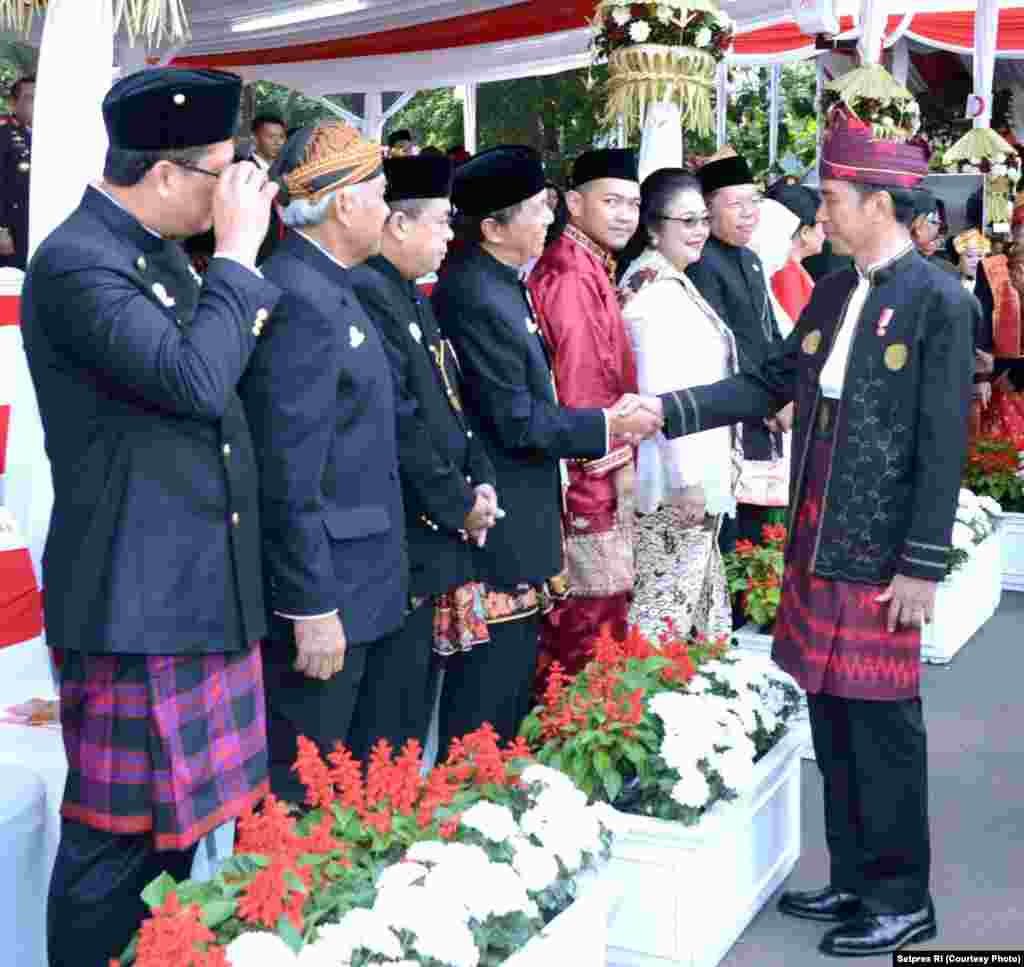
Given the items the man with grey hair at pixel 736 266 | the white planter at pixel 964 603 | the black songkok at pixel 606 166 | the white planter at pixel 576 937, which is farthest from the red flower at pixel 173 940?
the white planter at pixel 964 603

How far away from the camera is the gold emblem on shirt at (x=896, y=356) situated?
3070 millimetres

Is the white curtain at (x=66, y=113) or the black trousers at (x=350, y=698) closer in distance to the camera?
the black trousers at (x=350, y=698)

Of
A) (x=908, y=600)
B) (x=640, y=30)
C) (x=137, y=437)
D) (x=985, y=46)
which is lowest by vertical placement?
(x=908, y=600)

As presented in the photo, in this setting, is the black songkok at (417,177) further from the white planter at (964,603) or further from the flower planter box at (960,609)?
the white planter at (964,603)

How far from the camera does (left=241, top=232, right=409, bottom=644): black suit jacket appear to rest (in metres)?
2.66

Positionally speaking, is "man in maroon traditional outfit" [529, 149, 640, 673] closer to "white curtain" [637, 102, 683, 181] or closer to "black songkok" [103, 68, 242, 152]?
"white curtain" [637, 102, 683, 181]

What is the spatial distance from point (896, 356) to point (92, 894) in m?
1.88

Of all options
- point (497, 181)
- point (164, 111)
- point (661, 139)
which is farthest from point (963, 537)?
point (164, 111)

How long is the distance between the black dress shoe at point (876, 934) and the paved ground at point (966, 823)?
26 millimetres

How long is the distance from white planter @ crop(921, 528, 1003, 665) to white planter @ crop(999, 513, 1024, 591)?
0.35 metres

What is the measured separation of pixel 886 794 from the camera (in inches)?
125

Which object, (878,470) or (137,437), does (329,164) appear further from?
(878,470)

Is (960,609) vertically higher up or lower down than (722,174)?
lower down

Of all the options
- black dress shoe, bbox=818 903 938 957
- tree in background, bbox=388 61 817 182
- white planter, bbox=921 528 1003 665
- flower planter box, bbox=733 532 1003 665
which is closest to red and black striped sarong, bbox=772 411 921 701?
black dress shoe, bbox=818 903 938 957
